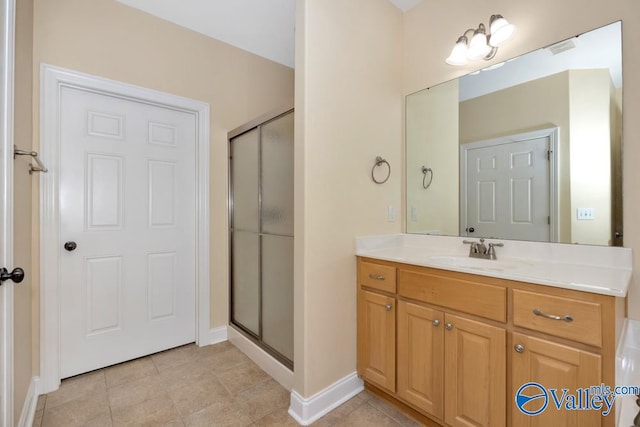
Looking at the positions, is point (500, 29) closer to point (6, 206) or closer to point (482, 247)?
point (482, 247)

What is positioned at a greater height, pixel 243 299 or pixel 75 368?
pixel 243 299

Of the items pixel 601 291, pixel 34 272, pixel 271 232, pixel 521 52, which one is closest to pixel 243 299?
pixel 271 232

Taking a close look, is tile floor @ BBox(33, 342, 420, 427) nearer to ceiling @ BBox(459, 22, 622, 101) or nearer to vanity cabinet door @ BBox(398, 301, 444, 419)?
vanity cabinet door @ BBox(398, 301, 444, 419)

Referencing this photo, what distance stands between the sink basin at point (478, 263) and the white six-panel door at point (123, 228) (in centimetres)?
205

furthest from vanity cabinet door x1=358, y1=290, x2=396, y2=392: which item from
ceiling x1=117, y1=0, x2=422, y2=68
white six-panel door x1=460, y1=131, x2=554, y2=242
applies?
ceiling x1=117, y1=0, x2=422, y2=68

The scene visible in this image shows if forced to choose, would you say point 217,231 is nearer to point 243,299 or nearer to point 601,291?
point 243,299

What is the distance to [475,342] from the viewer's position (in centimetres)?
133

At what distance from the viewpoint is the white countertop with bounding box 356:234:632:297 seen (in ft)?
3.72

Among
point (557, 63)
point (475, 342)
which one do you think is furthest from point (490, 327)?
point (557, 63)

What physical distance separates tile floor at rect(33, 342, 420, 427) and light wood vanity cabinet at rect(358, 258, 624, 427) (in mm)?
297

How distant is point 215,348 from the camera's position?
96.8 inches

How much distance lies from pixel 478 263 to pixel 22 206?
2571 millimetres

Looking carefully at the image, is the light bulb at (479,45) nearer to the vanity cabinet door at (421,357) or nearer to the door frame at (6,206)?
the vanity cabinet door at (421,357)

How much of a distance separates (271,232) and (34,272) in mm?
1511
